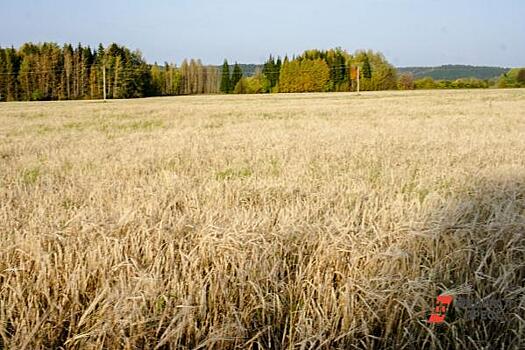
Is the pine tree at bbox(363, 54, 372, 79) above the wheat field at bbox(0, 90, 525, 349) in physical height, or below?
above

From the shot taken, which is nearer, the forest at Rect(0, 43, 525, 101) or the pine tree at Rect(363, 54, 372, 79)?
the forest at Rect(0, 43, 525, 101)

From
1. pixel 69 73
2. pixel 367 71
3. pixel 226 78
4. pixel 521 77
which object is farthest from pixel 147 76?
pixel 521 77

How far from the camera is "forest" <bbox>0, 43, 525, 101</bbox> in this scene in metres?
80.8

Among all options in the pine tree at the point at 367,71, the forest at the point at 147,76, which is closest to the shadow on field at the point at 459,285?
the forest at the point at 147,76

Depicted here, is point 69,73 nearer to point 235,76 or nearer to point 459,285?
point 235,76

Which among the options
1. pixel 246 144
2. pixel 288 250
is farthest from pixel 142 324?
pixel 246 144

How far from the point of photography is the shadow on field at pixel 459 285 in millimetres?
2484

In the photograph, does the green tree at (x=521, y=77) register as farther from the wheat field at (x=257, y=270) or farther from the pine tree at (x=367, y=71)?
the wheat field at (x=257, y=270)

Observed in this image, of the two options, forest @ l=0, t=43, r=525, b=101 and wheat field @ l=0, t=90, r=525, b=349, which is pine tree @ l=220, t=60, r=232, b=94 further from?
wheat field @ l=0, t=90, r=525, b=349

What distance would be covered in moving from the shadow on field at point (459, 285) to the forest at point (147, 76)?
6343cm

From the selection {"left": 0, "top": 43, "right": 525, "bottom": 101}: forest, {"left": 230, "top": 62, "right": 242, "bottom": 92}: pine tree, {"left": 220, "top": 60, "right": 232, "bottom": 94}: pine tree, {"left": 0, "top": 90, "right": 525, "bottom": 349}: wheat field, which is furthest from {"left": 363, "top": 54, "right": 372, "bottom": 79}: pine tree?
{"left": 0, "top": 90, "right": 525, "bottom": 349}: wheat field

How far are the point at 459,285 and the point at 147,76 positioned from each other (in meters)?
92.2

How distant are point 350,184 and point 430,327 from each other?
10.3 ft

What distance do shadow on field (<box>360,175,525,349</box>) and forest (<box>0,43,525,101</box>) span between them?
2497 inches
